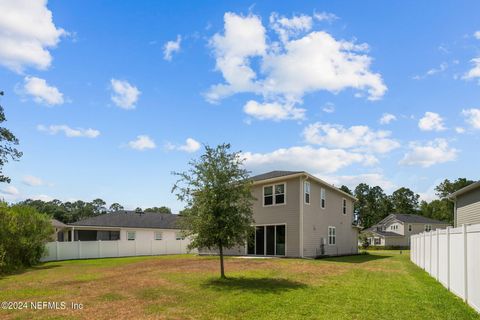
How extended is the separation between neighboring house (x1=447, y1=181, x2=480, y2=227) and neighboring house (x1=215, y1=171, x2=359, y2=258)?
8308 mm

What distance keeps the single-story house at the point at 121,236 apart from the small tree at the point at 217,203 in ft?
60.7

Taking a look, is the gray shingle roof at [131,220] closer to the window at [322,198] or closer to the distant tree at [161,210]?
the window at [322,198]

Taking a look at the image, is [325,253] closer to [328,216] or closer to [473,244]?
[328,216]

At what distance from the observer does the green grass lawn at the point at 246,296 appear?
8648 mm

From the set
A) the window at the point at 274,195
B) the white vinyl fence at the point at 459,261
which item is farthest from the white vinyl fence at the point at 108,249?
the white vinyl fence at the point at 459,261

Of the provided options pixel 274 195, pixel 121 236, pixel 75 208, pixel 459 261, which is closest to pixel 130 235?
pixel 121 236

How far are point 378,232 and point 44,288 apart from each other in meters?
62.7

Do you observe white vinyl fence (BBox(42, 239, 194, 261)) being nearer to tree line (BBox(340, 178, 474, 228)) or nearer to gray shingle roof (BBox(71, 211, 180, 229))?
gray shingle roof (BBox(71, 211, 180, 229))

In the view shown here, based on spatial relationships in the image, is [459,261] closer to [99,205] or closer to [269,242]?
[269,242]

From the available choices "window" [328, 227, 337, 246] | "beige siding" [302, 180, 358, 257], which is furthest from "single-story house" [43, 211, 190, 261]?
"window" [328, 227, 337, 246]

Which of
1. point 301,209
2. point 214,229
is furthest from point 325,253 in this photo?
point 214,229

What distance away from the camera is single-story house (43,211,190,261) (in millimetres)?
32250

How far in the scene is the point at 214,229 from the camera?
44.5 ft

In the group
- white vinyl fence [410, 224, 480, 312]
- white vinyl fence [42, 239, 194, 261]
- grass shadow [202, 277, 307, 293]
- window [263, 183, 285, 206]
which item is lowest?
white vinyl fence [42, 239, 194, 261]
